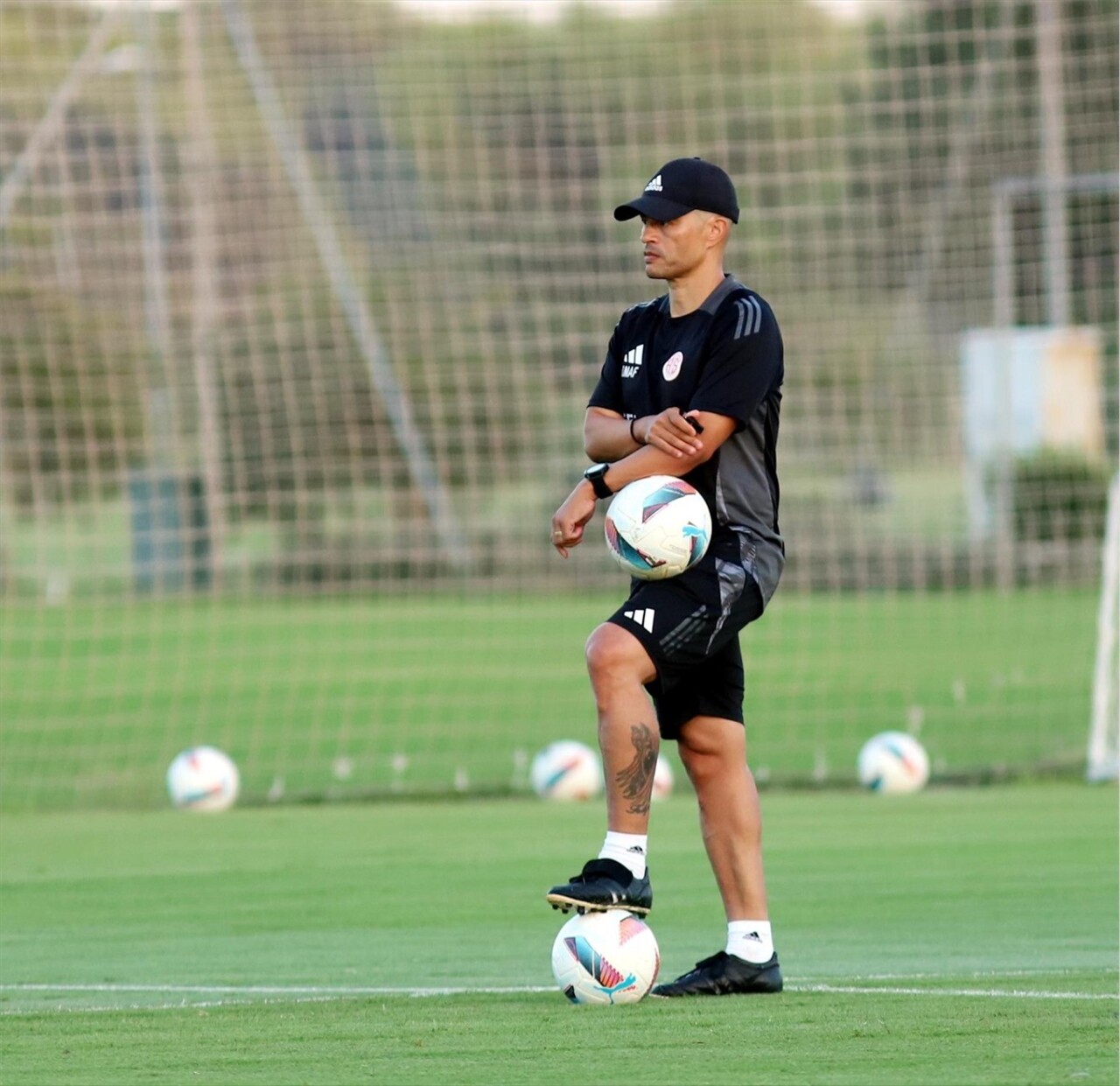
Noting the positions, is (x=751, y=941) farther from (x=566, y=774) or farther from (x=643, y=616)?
(x=566, y=774)

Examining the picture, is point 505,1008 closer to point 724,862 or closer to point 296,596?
point 724,862

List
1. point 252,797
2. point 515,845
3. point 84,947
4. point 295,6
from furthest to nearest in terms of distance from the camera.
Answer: point 295,6 → point 252,797 → point 515,845 → point 84,947

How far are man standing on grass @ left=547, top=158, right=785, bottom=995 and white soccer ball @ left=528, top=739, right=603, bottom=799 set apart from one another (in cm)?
612

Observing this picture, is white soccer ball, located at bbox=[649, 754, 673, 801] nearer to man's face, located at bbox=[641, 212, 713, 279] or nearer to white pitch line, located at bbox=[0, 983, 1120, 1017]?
white pitch line, located at bbox=[0, 983, 1120, 1017]

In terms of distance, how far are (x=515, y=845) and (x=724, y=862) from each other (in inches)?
165

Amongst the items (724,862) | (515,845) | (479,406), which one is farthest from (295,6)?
(724,862)

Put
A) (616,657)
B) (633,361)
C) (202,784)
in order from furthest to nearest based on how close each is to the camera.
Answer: (202,784), (633,361), (616,657)

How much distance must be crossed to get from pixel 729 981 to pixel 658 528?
4.37ft

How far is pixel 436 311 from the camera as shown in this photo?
63.7 ft

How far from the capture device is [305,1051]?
5.46 m

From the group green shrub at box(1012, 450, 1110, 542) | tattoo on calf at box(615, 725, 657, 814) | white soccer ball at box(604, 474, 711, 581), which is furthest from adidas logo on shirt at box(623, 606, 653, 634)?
green shrub at box(1012, 450, 1110, 542)

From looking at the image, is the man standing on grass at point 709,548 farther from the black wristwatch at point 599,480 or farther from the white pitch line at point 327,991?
the white pitch line at point 327,991

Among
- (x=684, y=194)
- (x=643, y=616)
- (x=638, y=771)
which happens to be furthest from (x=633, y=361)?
(x=638, y=771)

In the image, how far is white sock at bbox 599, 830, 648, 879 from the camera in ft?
20.5
